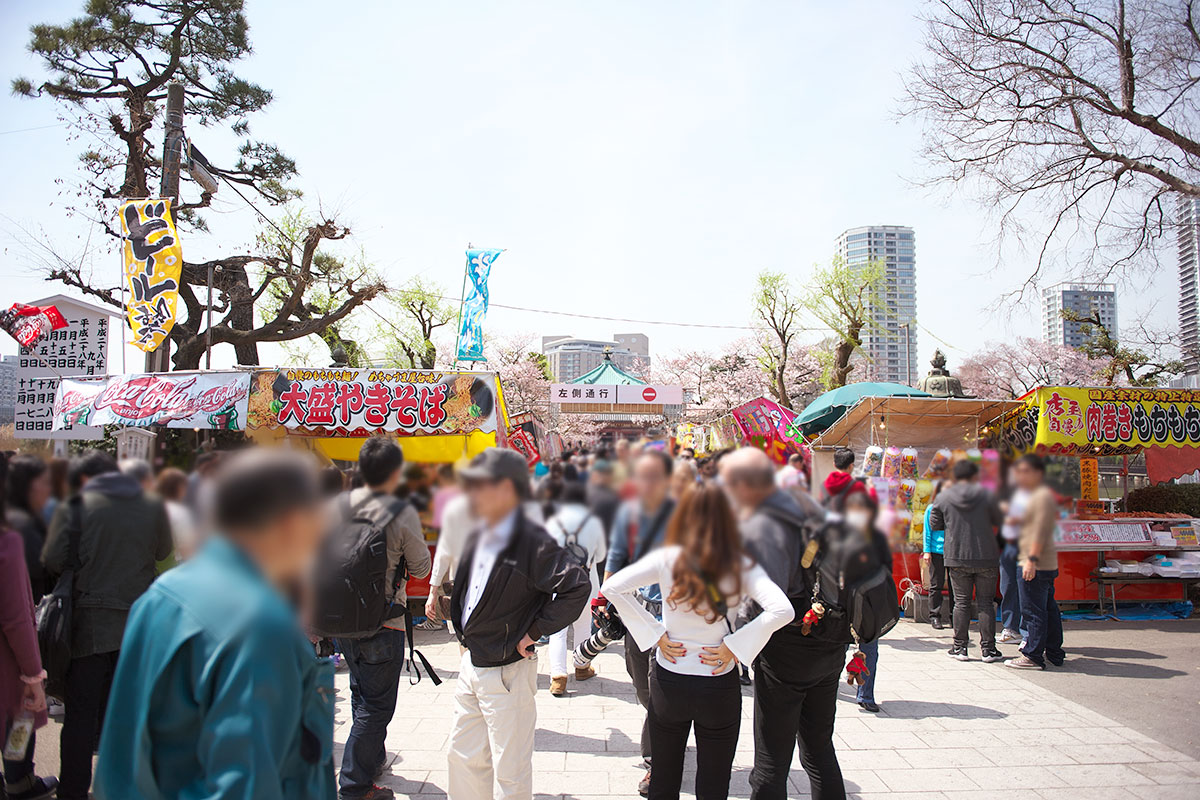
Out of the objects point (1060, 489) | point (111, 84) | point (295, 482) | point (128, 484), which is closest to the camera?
point (295, 482)

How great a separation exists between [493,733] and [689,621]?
1.03 m

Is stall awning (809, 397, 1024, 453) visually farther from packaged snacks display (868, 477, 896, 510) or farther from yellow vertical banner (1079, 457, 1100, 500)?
yellow vertical banner (1079, 457, 1100, 500)

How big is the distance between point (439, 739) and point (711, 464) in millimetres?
3389

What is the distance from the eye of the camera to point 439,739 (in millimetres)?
4324

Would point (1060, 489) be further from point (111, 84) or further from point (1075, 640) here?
point (111, 84)

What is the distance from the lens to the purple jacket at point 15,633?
7.96ft

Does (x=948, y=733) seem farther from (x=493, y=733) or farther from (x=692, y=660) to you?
(x=493, y=733)

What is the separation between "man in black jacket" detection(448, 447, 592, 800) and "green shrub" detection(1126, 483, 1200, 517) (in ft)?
34.6

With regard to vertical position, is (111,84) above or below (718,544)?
above

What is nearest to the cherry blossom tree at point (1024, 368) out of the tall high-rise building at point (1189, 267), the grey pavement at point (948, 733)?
the tall high-rise building at point (1189, 267)

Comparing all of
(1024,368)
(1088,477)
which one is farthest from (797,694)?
(1024,368)

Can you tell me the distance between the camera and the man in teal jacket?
49.1 inches

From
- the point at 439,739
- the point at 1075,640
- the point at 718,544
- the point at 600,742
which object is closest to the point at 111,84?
the point at 439,739

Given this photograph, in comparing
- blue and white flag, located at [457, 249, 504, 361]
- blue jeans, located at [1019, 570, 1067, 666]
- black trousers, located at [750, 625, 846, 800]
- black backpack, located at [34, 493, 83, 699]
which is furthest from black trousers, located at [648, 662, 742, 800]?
blue and white flag, located at [457, 249, 504, 361]
